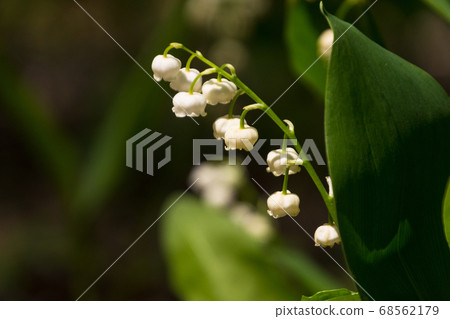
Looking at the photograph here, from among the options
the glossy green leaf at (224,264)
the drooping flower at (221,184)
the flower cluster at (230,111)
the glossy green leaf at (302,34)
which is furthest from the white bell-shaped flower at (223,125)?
the drooping flower at (221,184)

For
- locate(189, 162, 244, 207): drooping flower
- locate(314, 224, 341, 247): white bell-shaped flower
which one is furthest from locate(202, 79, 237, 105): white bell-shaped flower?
locate(189, 162, 244, 207): drooping flower

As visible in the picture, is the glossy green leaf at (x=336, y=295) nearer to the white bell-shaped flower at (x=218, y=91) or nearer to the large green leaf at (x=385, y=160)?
the large green leaf at (x=385, y=160)

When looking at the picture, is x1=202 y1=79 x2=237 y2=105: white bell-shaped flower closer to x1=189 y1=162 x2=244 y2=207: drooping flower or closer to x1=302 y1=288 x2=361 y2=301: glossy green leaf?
x1=302 y1=288 x2=361 y2=301: glossy green leaf

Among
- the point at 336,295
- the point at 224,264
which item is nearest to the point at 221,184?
the point at 224,264

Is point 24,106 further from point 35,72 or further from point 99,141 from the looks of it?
point 35,72

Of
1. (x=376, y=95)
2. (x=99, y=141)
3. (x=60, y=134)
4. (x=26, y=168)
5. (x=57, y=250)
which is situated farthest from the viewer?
(x=26, y=168)

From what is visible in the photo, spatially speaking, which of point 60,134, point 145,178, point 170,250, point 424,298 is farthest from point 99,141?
point 424,298
